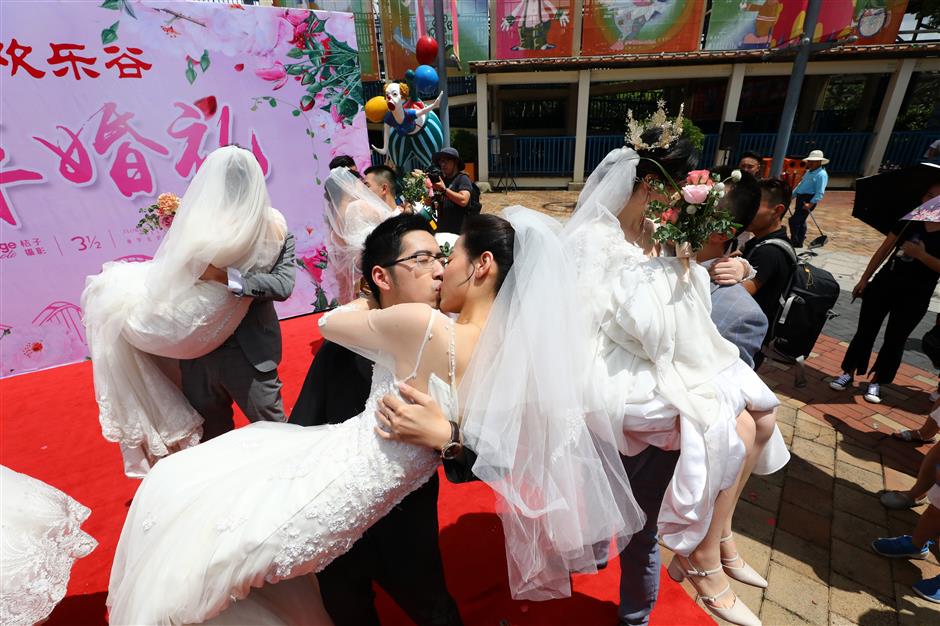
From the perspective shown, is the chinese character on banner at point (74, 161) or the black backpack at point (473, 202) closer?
the chinese character on banner at point (74, 161)

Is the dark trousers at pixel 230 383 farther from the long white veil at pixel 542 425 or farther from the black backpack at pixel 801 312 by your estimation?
the black backpack at pixel 801 312

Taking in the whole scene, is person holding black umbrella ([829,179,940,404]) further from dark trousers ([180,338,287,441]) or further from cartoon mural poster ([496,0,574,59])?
cartoon mural poster ([496,0,574,59])

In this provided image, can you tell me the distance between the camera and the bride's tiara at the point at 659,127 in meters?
1.82

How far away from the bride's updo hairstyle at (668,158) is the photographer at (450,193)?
2739 millimetres

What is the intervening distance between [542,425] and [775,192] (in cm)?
218

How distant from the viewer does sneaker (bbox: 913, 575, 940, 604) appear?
2.12 metres

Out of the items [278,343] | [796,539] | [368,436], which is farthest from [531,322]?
[796,539]

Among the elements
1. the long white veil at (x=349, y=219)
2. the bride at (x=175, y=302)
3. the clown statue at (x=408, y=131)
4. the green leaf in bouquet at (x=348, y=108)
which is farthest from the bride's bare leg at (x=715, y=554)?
the green leaf in bouquet at (x=348, y=108)

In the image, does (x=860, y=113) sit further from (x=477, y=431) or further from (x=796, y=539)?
(x=477, y=431)

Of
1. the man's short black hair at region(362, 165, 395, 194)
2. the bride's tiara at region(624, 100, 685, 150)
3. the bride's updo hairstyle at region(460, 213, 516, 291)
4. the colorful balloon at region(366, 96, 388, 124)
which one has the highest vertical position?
the colorful balloon at region(366, 96, 388, 124)

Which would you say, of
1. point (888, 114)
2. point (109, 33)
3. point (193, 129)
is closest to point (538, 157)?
point (888, 114)

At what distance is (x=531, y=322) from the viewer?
4.72 feet

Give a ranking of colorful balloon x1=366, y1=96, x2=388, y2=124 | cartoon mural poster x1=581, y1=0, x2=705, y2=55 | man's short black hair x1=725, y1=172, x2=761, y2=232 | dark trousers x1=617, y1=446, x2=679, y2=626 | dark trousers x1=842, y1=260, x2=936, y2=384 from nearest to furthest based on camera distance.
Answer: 1. dark trousers x1=617, y1=446, x2=679, y2=626
2. man's short black hair x1=725, y1=172, x2=761, y2=232
3. dark trousers x1=842, y1=260, x2=936, y2=384
4. colorful balloon x1=366, y1=96, x2=388, y2=124
5. cartoon mural poster x1=581, y1=0, x2=705, y2=55

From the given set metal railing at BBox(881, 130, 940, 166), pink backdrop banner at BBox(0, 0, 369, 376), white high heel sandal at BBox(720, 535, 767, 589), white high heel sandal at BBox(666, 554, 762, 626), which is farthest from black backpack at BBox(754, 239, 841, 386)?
metal railing at BBox(881, 130, 940, 166)
